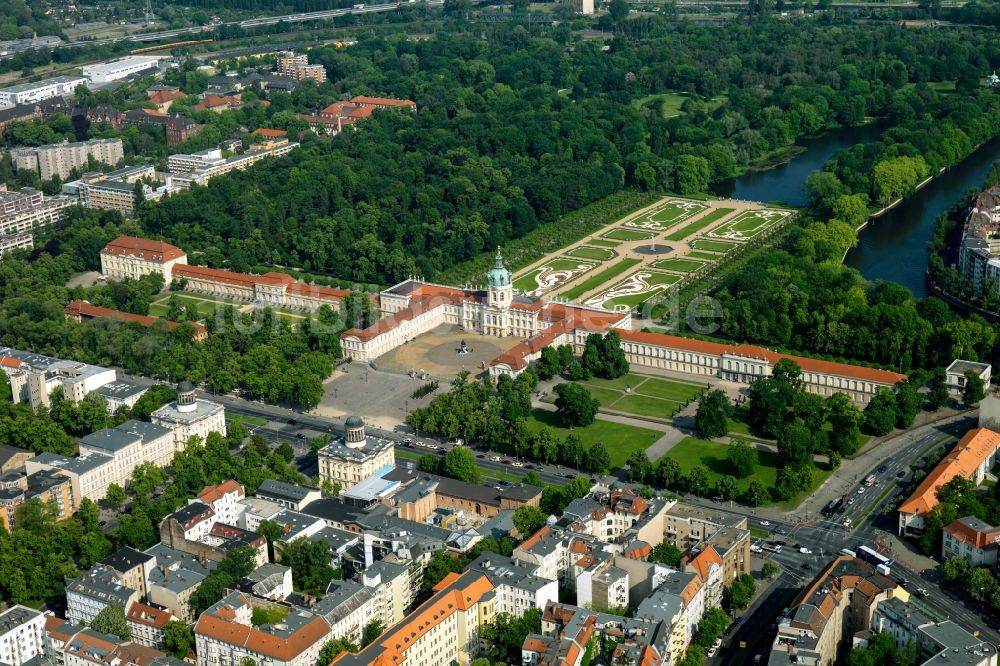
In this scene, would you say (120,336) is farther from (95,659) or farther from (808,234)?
(808,234)

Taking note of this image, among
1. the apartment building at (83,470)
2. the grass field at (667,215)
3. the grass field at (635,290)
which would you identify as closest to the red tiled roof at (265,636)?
the apartment building at (83,470)

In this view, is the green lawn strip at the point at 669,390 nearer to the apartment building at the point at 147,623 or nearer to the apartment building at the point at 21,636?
the apartment building at the point at 147,623

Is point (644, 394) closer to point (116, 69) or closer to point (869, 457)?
point (869, 457)

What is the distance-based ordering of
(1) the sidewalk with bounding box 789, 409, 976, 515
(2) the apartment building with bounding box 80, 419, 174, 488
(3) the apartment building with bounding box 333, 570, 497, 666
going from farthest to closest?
1. (2) the apartment building with bounding box 80, 419, 174, 488
2. (1) the sidewalk with bounding box 789, 409, 976, 515
3. (3) the apartment building with bounding box 333, 570, 497, 666

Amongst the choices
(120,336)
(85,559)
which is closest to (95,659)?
(85,559)

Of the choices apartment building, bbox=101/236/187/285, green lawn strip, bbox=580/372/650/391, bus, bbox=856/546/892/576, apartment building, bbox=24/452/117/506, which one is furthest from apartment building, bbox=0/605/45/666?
apartment building, bbox=101/236/187/285

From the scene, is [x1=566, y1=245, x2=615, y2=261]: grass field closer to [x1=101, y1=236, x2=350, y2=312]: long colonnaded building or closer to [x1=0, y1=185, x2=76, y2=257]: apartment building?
[x1=101, y1=236, x2=350, y2=312]: long colonnaded building

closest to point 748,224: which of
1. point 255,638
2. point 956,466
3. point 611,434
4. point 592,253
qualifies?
point 592,253
